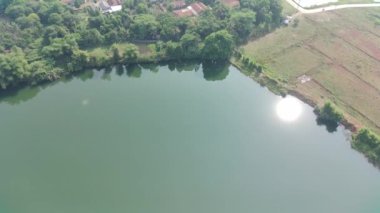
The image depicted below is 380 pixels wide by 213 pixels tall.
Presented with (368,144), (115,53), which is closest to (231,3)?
(115,53)

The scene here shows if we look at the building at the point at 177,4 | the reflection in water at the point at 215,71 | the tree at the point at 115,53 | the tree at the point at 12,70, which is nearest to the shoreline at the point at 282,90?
the reflection in water at the point at 215,71

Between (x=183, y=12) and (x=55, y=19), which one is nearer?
(x=55, y=19)

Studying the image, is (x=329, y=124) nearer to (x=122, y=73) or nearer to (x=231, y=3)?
(x=122, y=73)

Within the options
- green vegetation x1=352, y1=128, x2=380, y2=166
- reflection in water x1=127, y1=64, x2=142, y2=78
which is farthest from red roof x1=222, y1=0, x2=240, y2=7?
green vegetation x1=352, y1=128, x2=380, y2=166

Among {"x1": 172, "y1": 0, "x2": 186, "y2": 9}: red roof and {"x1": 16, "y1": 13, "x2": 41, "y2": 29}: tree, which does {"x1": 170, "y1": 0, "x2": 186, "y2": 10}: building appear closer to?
{"x1": 172, "y1": 0, "x2": 186, "y2": 9}: red roof

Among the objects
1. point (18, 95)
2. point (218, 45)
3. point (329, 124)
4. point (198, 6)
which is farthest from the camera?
point (198, 6)

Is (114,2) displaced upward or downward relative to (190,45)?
upward
